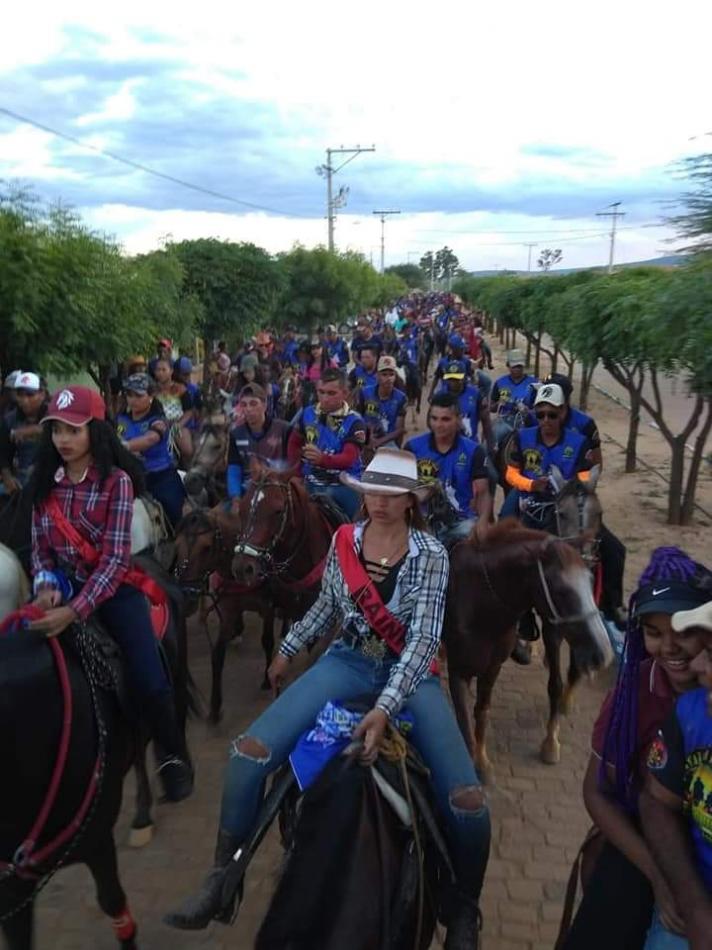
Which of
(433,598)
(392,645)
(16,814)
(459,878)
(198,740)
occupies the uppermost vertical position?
(433,598)

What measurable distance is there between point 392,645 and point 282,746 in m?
0.62

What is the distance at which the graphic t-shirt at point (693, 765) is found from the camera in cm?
206

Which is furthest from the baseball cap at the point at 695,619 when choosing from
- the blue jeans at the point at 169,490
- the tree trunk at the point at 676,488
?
the tree trunk at the point at 676,488

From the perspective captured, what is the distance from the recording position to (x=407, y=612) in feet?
10.3

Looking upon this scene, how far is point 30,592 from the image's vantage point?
3533 millimetres

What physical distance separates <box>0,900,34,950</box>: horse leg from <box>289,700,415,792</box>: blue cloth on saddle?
1.41 meters

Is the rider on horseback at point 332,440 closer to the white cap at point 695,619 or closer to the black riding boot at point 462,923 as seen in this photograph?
the black riding boot at point 462,923

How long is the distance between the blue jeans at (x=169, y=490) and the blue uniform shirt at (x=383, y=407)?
3.17 m

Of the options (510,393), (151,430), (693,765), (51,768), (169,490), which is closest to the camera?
(693,765)

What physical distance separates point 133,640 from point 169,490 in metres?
3.80

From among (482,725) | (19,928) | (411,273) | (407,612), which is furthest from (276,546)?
(411,273)

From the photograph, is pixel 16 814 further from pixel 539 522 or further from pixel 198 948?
pixel 539 522

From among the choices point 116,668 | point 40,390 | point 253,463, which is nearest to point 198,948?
point 116,668

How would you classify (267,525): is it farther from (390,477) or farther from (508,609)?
(390,477)
